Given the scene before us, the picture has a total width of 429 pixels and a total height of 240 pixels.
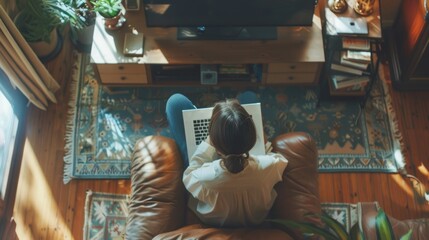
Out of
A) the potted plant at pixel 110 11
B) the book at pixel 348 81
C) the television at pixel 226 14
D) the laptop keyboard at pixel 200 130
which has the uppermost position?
the potted plant at pixel 110 11

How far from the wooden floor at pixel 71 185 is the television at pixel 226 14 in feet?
2.69

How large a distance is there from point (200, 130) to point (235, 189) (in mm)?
470

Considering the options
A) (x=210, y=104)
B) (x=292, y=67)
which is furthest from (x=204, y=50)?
(x=292, y=67)

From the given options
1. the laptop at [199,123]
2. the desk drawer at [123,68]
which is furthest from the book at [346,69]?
the desk drawer at [123,68]

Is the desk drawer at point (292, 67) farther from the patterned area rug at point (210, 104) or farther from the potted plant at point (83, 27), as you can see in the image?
the potted plant at point (83, 27)

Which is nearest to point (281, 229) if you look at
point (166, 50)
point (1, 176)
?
point (166, 50)

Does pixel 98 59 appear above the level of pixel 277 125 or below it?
above

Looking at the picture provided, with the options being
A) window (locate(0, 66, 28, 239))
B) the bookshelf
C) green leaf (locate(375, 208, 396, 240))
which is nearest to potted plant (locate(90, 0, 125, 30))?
window (locate(0, 66, 28, 239))

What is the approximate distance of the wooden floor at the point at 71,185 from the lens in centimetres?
231

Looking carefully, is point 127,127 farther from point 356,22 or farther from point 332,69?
point 356,22

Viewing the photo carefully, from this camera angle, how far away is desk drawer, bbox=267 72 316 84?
2500 millimetres

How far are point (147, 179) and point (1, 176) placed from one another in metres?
1.00

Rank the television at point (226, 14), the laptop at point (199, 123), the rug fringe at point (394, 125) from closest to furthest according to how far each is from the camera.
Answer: the laptop at point (199, 123) < the television at point (226, 14) < the rug fringe at point (394, 125)

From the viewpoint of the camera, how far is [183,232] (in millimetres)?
1480
